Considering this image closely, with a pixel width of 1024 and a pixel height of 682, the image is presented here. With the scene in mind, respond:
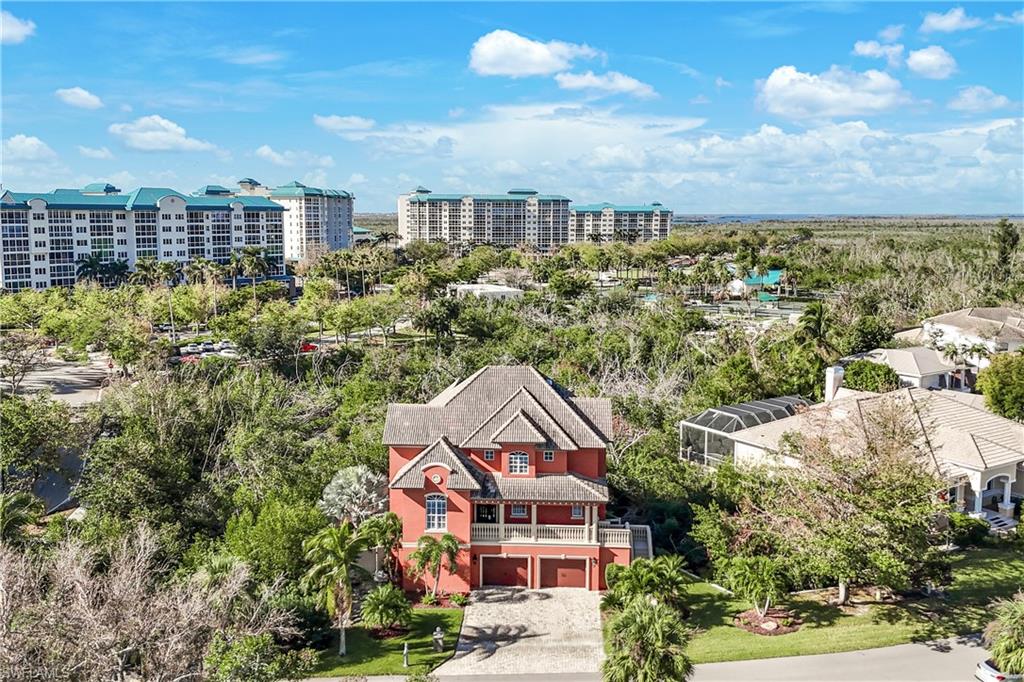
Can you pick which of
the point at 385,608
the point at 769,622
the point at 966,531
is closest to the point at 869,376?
the point at 966,531

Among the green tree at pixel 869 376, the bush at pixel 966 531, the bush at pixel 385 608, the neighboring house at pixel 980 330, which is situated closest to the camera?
the bush at pixel 385 608

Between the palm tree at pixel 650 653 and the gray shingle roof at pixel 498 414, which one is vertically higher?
the gray shingle roof at pixel 498 414

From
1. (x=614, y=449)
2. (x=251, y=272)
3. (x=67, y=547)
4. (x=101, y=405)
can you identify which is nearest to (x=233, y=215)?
(x=251, y=272)

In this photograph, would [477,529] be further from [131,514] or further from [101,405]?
[101,405]

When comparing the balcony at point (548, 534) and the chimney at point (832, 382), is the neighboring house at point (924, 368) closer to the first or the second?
the chimney at point (832, 382)

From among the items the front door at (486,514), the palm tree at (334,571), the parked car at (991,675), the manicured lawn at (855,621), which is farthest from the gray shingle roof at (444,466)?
the parked car at (991,675)

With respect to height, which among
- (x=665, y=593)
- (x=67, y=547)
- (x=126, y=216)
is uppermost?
(x=126, y=216)
